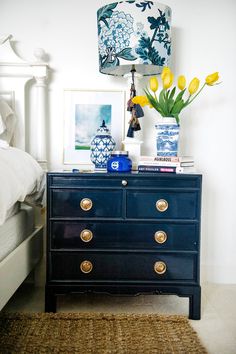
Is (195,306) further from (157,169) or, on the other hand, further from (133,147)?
(133,147)

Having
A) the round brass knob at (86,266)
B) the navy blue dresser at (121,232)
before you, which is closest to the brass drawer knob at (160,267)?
the navy blue dresser at (121,232)

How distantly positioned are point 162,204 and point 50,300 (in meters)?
0.70

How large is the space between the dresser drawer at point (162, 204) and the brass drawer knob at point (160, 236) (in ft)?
0.25

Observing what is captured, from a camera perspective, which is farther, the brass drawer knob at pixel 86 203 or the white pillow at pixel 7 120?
the white pillow at pixel 7 120

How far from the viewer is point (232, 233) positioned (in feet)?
8.18

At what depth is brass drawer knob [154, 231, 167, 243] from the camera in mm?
1880

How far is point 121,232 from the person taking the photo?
188 centimetres

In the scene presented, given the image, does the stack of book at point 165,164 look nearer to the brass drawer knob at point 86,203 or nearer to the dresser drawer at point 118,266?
the brass drawer knob at point 86,203

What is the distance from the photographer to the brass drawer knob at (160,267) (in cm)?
189

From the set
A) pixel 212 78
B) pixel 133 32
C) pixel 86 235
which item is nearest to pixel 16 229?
pixel 86 235

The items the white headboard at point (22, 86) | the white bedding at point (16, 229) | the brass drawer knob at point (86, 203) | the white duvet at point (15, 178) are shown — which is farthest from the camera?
the white headboard at point (22, 86)

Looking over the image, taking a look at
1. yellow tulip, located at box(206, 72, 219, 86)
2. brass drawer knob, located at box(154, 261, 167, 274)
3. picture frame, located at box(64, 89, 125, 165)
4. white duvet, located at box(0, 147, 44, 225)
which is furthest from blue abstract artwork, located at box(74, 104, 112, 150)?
brass drawer knob, located at box(154, 261, 167, 274)

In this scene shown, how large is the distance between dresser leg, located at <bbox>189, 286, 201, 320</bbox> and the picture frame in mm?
974


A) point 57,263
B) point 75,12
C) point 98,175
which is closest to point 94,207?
point 98,175
